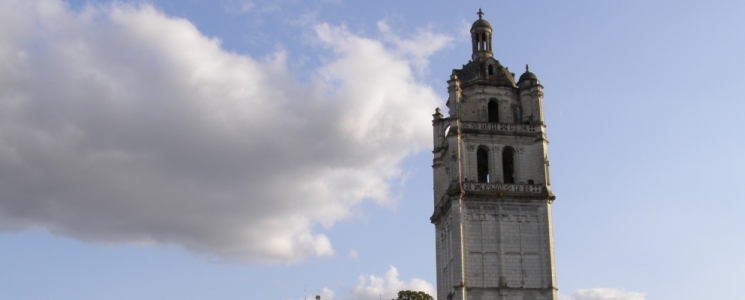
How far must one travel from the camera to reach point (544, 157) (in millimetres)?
54906

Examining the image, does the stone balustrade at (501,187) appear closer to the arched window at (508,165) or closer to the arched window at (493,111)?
the arched window at (508,165)

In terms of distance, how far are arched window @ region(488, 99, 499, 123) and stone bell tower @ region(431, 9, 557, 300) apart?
66 millimetres

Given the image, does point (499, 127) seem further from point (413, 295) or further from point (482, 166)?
point (413, 295)

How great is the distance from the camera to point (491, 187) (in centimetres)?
5356

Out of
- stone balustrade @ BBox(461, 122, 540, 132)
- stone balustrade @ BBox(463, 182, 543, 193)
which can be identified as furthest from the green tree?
stone balustrade @ BBox(461, 122, 540, 132)

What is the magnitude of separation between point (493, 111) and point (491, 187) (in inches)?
269

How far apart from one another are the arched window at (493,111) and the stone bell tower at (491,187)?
0.07 metres

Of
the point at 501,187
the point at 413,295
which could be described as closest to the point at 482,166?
the point at 501,187

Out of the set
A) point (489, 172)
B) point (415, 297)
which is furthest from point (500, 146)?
point (415, 297)

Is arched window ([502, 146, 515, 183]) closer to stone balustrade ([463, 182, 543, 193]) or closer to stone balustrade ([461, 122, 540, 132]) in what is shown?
stone balustrade ([461, 122, 540, 132])

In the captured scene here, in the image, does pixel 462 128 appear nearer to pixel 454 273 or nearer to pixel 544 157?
pixel 544 157

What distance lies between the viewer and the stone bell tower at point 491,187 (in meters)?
51.8

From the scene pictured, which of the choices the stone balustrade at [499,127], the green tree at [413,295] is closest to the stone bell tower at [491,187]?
the stone balustrade at [499,127]

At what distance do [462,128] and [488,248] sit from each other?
8.01 m
